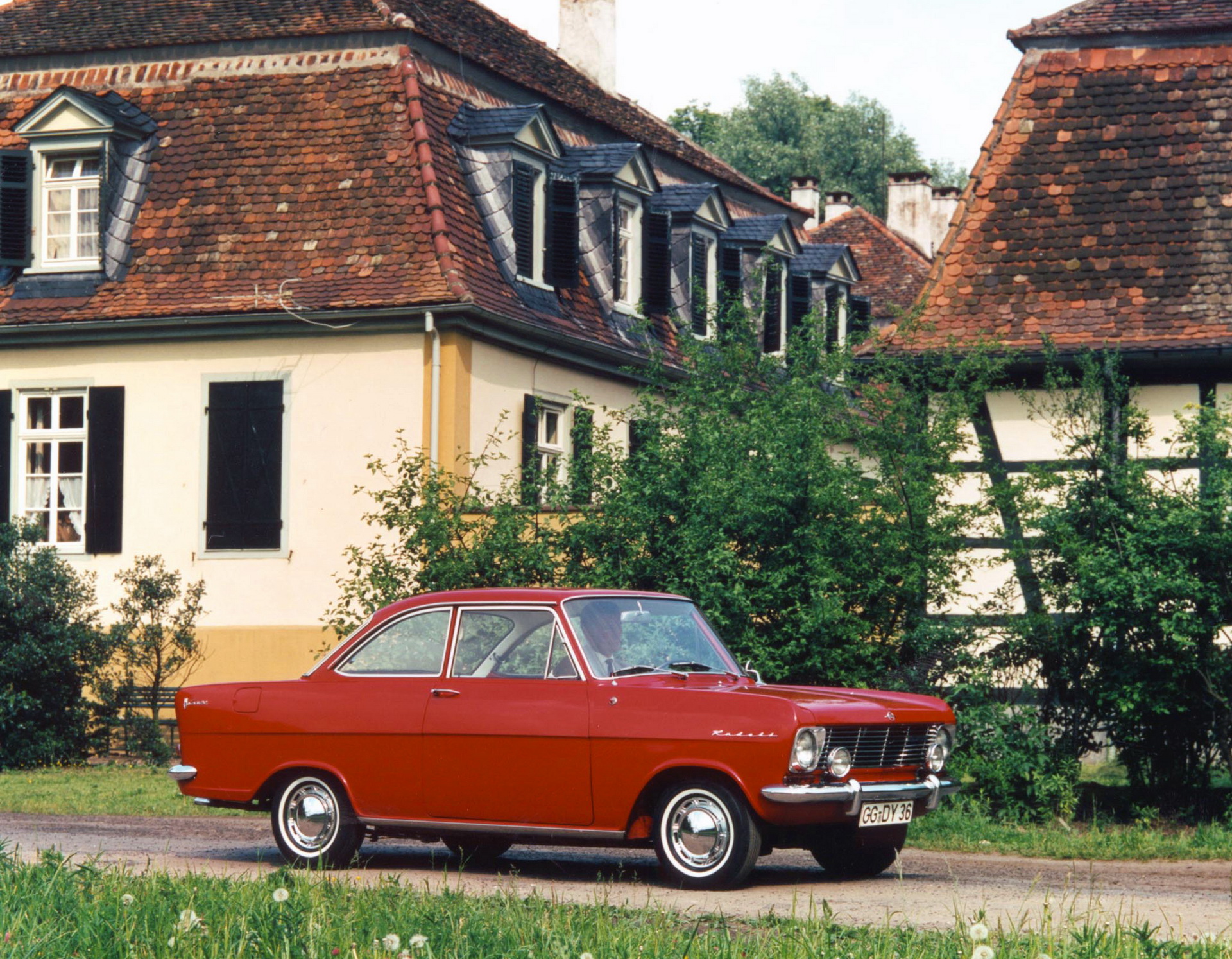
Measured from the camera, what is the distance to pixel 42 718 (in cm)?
1858

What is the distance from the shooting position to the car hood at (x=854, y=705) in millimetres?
9469

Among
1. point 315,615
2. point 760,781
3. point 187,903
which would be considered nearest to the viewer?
point 187,903

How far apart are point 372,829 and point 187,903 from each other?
11.0ft

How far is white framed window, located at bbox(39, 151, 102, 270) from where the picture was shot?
22.2m

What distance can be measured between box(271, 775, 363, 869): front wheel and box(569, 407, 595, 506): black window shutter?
5.27 metres

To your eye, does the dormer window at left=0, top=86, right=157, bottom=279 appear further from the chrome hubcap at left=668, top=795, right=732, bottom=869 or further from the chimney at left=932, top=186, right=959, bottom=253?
the chimney at left=932, top=186, right=959, bottom=253

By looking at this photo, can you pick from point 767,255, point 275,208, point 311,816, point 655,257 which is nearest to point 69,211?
point 275,208

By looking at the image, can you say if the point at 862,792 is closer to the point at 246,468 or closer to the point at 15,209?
the point at 246,468

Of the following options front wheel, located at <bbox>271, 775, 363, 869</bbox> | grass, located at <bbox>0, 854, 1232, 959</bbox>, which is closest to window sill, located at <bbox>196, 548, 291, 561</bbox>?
front wheel, located at <bbox>271, 775, 363, 869</bbox>

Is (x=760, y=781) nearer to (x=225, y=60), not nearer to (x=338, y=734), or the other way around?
(x=338, y=734)

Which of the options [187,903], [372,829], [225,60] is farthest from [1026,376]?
[187,903]

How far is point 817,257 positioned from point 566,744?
2348 centimetres

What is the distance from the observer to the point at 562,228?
2341cm

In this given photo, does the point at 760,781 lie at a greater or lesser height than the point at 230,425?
lesser
